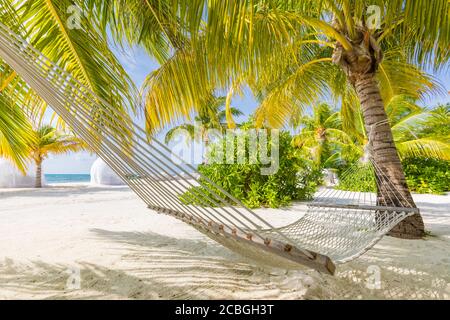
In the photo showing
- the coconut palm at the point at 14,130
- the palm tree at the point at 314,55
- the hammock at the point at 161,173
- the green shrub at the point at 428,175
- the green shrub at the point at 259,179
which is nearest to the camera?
the hammock at the point at 161,173

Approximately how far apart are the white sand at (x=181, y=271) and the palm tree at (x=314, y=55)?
945mm

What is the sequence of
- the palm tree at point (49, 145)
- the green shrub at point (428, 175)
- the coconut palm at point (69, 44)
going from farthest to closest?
1. the palm tree at point (49, 145)
2. the green shrub at point (428, 175)
3. the coconut palm at point (69, 44)

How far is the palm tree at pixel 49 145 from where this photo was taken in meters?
10.3

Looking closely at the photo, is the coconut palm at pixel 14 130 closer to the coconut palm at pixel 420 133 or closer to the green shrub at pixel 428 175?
the coconut palm at pixel 420 133

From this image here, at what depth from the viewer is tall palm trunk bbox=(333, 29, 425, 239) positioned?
2.48m

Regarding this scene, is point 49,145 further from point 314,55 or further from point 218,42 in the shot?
point 218,42

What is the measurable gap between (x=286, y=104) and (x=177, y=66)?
2.34m

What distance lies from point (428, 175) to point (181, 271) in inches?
341

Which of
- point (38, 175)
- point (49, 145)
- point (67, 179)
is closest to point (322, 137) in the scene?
point (49, 145)

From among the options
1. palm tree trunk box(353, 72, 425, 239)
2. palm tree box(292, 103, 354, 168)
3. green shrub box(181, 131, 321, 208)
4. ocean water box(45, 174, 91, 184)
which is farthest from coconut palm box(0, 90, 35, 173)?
ocean water box(45, 174, 91, 184)

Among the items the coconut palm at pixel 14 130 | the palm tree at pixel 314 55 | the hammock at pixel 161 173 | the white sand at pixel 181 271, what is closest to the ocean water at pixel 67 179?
the coconut palm at pixel 14 130

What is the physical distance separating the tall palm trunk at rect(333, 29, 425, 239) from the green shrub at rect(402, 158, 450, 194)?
20.2ft
